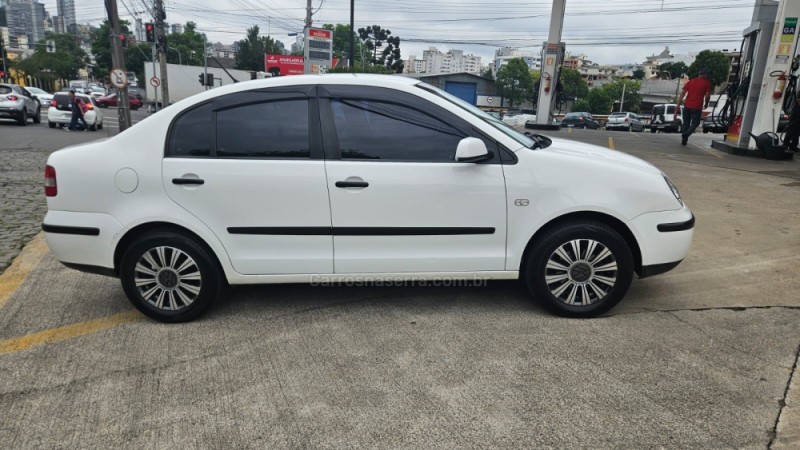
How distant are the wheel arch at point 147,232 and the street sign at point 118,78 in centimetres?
1692

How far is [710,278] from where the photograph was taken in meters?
4.49

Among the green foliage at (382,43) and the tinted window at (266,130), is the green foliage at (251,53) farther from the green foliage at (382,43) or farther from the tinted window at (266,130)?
the tinted window at (266,130)

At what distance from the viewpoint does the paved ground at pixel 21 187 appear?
5781 millimetres

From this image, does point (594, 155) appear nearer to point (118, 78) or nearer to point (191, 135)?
point (191, 135)

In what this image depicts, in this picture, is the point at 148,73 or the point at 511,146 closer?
the point at 511,146

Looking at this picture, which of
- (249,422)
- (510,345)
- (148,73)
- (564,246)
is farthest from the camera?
(148,73)

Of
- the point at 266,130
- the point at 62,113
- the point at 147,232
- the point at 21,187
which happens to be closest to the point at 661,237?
the point at 266,130

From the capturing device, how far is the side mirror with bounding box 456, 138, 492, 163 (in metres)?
3.46

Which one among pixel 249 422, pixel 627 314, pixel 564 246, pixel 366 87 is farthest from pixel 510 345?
pixel 366 87

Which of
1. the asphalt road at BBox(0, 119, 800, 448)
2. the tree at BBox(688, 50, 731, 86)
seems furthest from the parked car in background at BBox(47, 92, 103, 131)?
the tree at BBox(688, 50, 731, 86)

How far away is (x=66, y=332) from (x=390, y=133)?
260cm

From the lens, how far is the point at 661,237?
3.67 m

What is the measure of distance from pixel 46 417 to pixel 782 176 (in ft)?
35.2

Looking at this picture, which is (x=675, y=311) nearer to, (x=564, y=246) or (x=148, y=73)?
(x=564, y=246)
